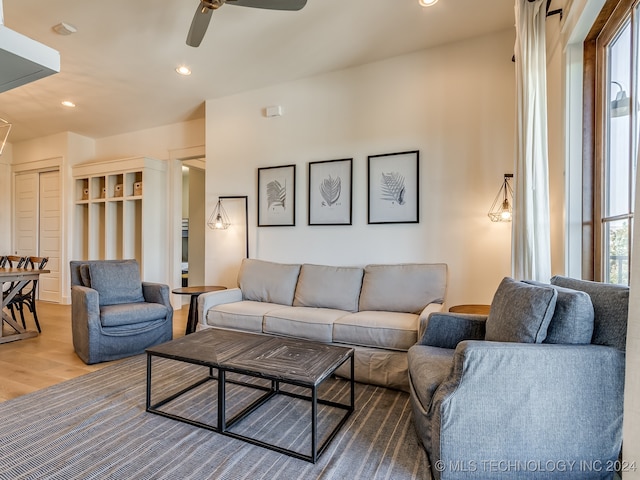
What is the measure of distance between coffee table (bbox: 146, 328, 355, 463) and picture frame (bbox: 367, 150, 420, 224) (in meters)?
1.66

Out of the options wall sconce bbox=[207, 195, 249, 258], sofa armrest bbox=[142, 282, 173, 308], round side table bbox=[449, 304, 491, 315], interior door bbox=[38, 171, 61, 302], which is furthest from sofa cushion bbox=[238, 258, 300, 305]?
interior door bbox=[38, 171, 61, 302]

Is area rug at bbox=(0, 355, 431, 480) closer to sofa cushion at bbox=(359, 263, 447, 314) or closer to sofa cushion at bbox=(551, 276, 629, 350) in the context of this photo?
sofa cushion at bbox=(359, 263, 447, 314)

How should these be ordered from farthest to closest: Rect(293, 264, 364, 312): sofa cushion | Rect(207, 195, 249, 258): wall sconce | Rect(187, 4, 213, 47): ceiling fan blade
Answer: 1. Rect(207, 195, 249, 258): wall sconce
2. Rect(293, 264, 364, 312): sofa cushion
3. Rect(187, 4, 213, 47): ceiling fan blade

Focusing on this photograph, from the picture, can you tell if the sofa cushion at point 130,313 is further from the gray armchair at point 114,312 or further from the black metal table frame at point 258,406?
the black metal table frame at point 258,406

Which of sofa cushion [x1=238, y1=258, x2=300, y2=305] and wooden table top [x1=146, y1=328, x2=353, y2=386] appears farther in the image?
sofa cushion [x1=238, y1=258, x2=300, y2=305]

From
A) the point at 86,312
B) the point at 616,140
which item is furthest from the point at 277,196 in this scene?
the point at 616,140

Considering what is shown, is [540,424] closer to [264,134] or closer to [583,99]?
[583,99]

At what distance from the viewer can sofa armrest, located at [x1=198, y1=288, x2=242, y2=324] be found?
3.12 m

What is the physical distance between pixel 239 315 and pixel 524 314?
223 cm

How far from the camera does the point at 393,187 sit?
10.9ft

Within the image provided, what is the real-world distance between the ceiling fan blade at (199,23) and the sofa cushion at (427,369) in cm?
253

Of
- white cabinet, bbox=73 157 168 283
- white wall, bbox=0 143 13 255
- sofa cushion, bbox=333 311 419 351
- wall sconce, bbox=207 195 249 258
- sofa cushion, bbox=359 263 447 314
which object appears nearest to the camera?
sofa cushion, bbox=333 311 419 351

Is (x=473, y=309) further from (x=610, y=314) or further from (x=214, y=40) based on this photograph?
(x=214, y=40)

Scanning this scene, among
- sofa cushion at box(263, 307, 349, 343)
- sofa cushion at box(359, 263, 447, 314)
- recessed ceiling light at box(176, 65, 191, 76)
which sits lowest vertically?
sofa cushion at box(263, 307, 349, 343)
